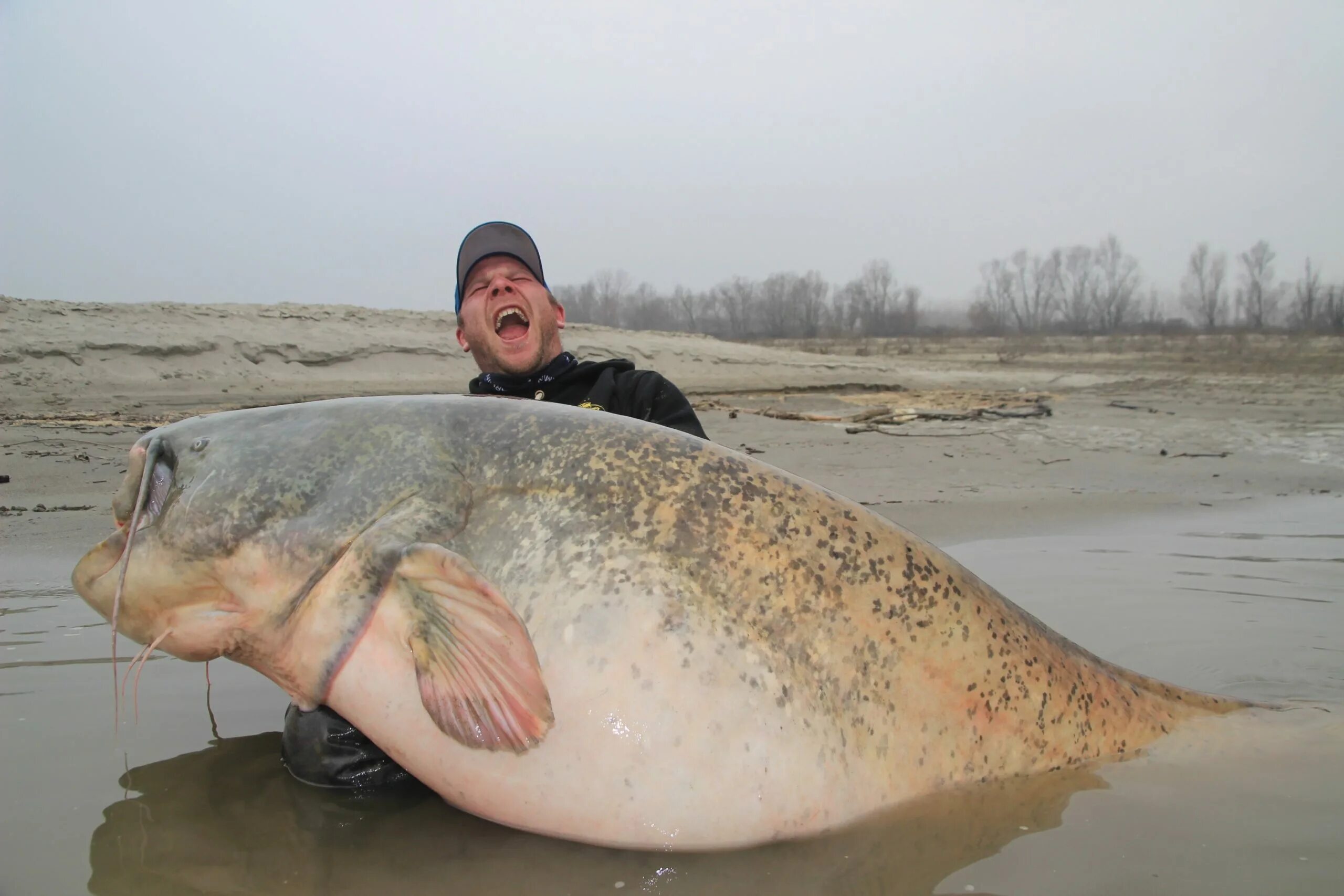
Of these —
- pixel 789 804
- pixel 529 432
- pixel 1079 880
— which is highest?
pixel 529 432

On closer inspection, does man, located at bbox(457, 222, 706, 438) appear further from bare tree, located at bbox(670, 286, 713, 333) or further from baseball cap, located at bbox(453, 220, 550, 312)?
bare tree, located at bbox(670, 286, 713, 333)

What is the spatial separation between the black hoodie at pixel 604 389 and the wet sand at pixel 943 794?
1.42 meters

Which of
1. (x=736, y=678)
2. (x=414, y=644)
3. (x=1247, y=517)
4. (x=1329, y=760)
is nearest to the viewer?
(x=414, y=644)

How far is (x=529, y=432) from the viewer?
2.09 metres

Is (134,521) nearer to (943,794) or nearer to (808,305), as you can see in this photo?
(943,794)

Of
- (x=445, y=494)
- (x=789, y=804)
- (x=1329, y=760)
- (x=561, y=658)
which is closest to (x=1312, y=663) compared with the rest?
(x=1329, y=760)

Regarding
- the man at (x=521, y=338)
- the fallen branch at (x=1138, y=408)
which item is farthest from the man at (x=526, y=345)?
the fallen branch at (x=1138, y=408)

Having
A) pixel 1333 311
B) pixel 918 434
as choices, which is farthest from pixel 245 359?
pixel 1333 311

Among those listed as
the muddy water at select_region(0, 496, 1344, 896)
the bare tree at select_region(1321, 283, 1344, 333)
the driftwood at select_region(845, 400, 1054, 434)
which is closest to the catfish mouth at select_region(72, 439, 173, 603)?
the muddy water at select_region(0, 496, 1344, 896)

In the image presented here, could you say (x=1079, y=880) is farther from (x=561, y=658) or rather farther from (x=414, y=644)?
(x=414, y=644)

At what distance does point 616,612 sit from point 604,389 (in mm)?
1733

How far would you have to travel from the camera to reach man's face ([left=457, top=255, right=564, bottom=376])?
360cm

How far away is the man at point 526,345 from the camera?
3445mm

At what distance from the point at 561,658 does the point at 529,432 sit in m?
0.56
